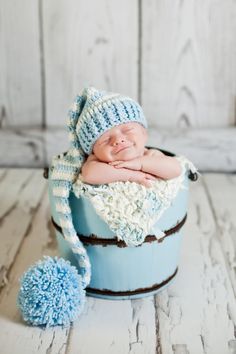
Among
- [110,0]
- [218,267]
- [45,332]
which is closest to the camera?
[45,332]

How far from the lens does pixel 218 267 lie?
1.01 meters

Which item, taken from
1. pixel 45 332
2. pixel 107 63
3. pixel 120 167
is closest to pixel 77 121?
pixel 120 167

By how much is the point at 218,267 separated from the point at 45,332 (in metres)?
0.35

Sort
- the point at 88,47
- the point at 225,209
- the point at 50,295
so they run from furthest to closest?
1. the point at 88,47
2. the point at 225,209
3. the point at 50,295

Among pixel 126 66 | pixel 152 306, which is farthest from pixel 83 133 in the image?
pixel 126 66

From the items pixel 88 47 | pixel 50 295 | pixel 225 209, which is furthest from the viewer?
pixel 88 47

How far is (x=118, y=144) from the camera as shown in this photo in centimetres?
84

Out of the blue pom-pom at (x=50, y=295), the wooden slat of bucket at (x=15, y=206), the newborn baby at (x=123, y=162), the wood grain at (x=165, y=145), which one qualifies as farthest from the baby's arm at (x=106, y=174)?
the wood grain at (x=165, y=145)

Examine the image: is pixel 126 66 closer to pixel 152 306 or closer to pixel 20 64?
pixel 20 64

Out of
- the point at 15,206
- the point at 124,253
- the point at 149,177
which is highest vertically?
the point at 149,177

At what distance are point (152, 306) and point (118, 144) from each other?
0.26m

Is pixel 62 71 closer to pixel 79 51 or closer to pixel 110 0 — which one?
pixel 79 51

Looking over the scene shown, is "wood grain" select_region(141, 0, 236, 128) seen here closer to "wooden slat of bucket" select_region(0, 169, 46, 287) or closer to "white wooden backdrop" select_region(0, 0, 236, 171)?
"white wooden backdrop" select_region(0, 0, 236, 171)

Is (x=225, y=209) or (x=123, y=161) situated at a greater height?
(x=123, y=161)
